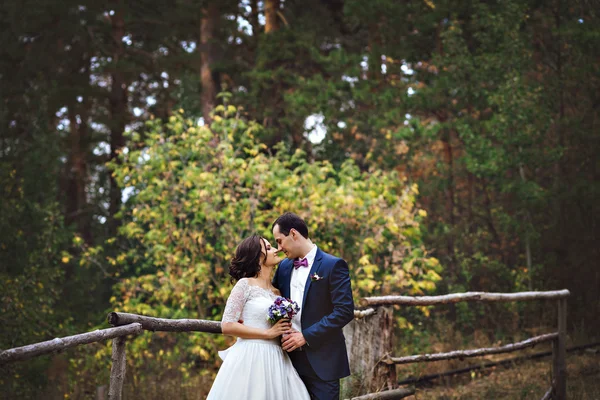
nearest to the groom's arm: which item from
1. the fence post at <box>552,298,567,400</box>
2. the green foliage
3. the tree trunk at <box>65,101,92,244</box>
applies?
the fence post at <box>552,298,567,400</box>

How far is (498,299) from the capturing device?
289 inches

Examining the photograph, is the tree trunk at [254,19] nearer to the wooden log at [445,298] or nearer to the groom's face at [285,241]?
the wooden log at [445,298]

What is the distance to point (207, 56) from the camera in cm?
1930

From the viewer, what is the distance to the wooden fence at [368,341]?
406 cm

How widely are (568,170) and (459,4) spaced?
4914 millimetres

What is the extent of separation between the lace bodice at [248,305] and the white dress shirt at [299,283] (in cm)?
22

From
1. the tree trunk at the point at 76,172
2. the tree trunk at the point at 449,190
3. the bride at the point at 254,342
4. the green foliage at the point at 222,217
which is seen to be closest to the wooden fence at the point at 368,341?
the bride at the point at 254,342

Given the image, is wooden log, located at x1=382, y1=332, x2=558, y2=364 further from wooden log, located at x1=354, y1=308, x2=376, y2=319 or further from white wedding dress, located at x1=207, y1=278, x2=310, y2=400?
white wedding dress, located at x1=207, y1=278, x2=310, y2=400

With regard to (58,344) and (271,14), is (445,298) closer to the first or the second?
(58,344)

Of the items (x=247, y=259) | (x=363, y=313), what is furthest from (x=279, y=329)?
(x=363, y=313)

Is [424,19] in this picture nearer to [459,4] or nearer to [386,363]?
[459,4]

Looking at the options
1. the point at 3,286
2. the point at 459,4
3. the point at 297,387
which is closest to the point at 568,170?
the point at 459,4

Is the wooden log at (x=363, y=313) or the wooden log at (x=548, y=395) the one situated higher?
the wooden log at (x=363, y=313)

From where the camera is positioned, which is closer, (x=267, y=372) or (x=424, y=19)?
(x=267, y=372)
